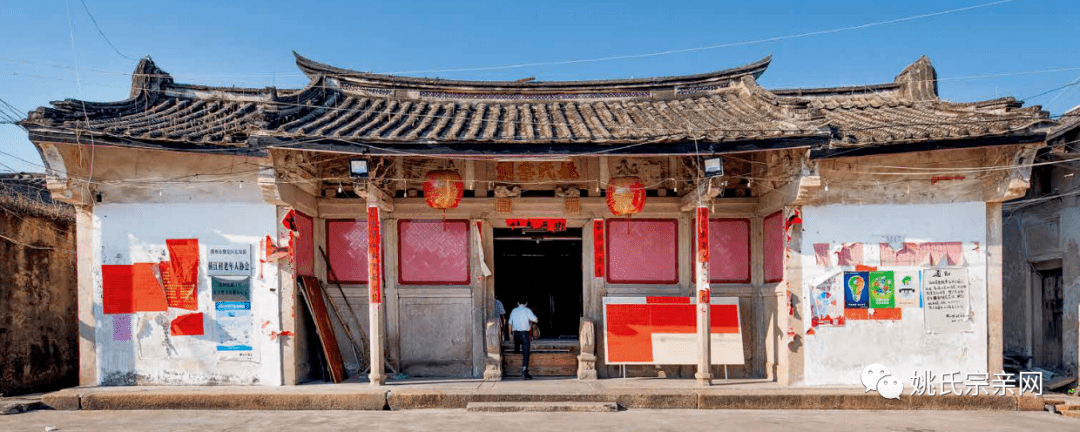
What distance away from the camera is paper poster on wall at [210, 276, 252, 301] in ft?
33.4

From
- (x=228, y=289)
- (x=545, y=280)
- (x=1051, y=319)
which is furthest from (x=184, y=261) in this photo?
(x=1051, y=319)

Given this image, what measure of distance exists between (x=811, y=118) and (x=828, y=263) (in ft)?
7.17

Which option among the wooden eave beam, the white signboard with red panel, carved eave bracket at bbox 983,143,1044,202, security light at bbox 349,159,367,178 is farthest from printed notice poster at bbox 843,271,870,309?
security light at bbox 349,159,367,178

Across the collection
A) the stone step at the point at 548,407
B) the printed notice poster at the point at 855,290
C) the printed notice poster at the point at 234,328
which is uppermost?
the printed notice poster at the point at 855,290

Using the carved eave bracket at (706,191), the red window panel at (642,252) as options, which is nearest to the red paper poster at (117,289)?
the red window panel at (642,252)

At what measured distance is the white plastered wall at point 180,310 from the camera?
1010 cm

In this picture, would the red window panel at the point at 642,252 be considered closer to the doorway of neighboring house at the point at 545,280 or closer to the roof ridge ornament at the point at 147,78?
the doorway of neighboring house at the point at 545,280

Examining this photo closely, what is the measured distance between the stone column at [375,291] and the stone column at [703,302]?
4.77 metres

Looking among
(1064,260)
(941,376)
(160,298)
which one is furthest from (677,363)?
(160,298)

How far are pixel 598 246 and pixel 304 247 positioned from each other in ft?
15.9

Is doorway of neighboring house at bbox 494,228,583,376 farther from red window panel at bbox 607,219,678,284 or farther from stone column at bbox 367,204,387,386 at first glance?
stone column at bbox 367,204,387,386

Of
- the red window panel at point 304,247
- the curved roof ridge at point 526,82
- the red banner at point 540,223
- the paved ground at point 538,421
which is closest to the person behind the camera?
the paved ground at point 538,421

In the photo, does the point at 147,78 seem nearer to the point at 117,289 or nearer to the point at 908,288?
the point at 117,289

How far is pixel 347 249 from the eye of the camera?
38.5ft
